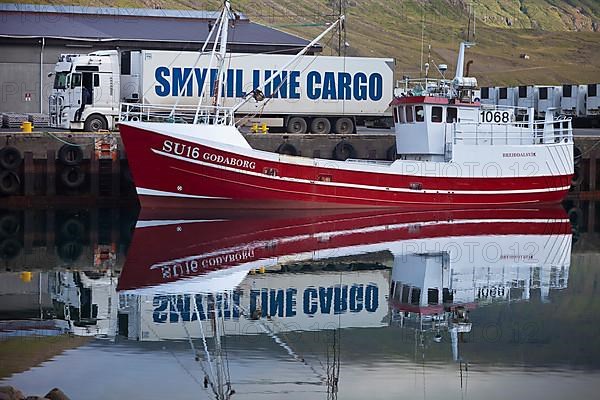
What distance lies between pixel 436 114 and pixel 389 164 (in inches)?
72.7

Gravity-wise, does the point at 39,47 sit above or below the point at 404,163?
above

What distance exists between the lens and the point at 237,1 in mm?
156625

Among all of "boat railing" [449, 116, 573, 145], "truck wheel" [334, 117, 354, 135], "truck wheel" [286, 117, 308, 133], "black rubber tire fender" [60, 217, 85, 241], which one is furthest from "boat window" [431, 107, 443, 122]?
"black rubber tire fender" [60, 217, 85, 241]

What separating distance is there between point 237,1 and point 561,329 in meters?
142

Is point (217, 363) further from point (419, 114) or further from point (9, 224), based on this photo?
point (419, 114)

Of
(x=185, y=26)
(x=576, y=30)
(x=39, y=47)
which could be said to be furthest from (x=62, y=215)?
(x=576, y=30)

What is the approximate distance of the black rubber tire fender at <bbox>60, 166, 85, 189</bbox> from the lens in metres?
33.7

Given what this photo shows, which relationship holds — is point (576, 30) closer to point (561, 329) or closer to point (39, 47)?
point (39, 47)

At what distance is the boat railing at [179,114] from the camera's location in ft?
104

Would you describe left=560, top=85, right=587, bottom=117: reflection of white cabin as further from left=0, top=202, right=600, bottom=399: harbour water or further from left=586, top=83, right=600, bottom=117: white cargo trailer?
left=0, top=202, right=600, bottom=399: harbour water

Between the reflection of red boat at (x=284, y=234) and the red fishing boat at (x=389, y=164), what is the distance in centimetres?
58

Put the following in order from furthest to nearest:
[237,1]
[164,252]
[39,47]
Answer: [237,1] < [39,47] < [164,252]

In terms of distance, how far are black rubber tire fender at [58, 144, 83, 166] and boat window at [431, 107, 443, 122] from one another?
31.4ft

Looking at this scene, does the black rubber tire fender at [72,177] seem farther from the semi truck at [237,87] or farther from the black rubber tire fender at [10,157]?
the semi truck at [237,87]
